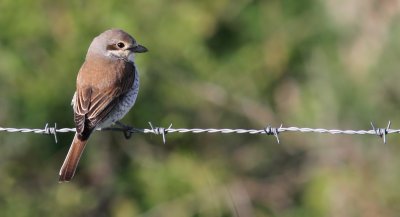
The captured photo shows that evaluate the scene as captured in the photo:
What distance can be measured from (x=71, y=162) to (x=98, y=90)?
0.66 metres

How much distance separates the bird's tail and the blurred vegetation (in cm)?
362

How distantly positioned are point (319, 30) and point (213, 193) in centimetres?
234

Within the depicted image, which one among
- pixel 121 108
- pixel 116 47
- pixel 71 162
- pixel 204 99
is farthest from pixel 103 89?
pixel 204 99

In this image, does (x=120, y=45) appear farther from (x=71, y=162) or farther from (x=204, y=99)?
(x=204, y=99)

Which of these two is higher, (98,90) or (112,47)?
(112,47)

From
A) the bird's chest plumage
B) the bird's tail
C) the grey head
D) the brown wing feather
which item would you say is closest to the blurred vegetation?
the grey head

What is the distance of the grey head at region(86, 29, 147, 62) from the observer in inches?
305

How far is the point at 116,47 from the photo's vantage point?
7.74m

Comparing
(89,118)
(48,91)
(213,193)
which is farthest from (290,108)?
(89,118)

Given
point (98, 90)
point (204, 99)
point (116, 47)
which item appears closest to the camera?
point (98, 90)

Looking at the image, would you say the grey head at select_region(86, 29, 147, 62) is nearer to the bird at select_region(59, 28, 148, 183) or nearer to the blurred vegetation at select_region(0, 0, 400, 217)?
the bird at select_region(59, 28, 148, 183)

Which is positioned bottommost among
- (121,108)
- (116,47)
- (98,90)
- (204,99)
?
(121,108)

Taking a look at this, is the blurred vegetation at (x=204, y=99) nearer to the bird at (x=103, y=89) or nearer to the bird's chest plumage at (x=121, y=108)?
the bird at (x=103, y=89)

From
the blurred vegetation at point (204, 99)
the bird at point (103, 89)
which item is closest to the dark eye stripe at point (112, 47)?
the bird at point (103, 89)
